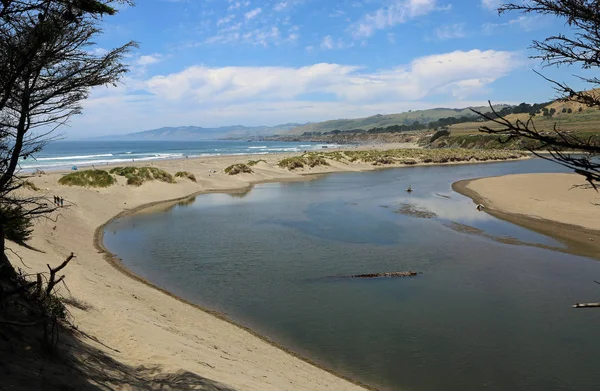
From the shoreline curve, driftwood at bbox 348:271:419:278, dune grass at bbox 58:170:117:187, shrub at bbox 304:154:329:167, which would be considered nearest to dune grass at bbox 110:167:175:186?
dune grass at bbox 58:170:117:187

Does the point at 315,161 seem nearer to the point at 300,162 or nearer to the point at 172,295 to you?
the point at 300,162

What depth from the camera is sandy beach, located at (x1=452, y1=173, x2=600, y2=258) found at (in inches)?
852

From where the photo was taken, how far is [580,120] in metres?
107

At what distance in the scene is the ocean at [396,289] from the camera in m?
9.81

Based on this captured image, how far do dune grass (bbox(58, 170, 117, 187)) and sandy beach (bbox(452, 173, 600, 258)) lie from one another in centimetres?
2910

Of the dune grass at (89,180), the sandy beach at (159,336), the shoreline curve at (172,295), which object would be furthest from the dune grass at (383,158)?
the sandy beach at (159,336)

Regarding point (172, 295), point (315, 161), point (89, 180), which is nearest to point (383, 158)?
point (315, 161)

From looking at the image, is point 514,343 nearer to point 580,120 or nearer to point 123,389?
point 123,389

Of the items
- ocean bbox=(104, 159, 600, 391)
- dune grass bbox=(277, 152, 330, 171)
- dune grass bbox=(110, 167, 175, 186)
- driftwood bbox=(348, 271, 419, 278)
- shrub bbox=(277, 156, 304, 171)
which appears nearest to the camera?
ocean bbox=(104, 159, 600, 391)

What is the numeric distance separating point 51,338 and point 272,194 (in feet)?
110

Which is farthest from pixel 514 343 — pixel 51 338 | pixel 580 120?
pixel 580 120

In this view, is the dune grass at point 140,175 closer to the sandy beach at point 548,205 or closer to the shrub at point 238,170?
the shrub at point 238,170

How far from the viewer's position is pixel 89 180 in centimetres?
3309

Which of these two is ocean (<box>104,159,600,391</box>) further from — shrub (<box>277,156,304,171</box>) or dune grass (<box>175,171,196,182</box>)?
shrub (<box>277,156,304,171</box>)
